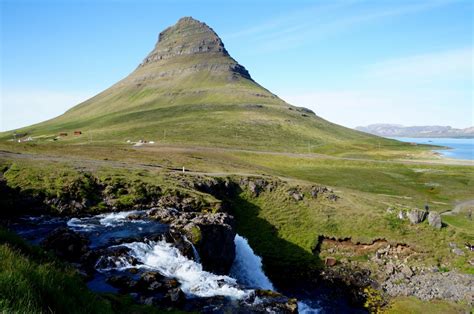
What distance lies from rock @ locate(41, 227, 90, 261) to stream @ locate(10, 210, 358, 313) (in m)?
1.66

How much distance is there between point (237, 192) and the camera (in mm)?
72000

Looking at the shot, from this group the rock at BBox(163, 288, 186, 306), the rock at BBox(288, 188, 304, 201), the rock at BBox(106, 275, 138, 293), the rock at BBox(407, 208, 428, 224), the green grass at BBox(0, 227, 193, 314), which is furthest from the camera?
the rock at BBox(288, 188, 304, 201)

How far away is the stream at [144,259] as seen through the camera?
30072mm

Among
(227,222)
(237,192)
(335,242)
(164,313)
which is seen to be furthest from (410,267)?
(164,313)

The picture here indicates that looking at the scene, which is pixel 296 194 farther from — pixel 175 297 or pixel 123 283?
pixel 123 283

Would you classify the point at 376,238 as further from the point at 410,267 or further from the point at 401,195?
the point at 401,195

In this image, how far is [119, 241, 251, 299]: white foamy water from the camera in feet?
97.7

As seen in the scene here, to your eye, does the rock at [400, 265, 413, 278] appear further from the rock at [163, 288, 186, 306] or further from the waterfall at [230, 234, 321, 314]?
the rock at [163, 288, 186, 306]

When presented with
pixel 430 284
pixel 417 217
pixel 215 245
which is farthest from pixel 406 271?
pixel 215 245

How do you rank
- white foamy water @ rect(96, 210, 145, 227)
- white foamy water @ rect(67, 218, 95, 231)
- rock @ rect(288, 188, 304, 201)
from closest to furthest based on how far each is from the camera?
white foamy water @ rect(67, 218, 95, 231), white foamy water @ rect(96, 210, 145, 227), rock @ rect(288, 188, 304, 201)

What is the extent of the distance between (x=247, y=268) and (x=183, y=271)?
58.2ft

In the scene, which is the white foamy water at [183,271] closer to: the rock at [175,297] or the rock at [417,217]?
the rock at [175,297]

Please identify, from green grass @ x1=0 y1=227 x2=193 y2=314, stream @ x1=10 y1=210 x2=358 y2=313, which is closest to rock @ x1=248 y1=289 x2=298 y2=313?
stream @ x1=10 y1=210 x2=358 y2=313

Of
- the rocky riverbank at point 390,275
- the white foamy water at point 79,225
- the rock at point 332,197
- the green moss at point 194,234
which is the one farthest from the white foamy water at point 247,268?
the rock at point 332,197
